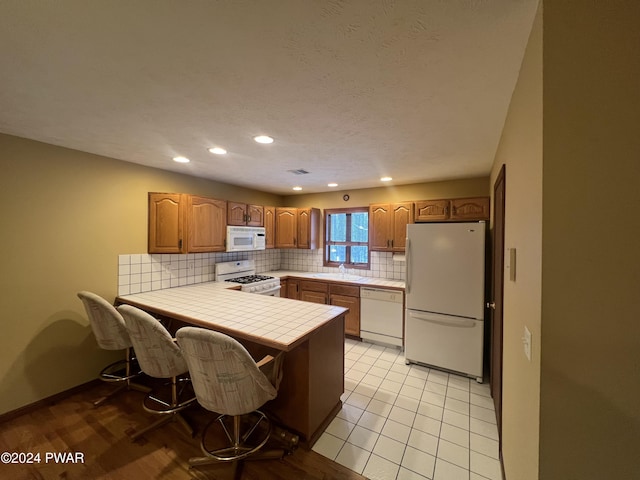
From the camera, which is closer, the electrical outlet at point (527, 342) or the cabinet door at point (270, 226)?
the electrical outlet at point (527, 342)

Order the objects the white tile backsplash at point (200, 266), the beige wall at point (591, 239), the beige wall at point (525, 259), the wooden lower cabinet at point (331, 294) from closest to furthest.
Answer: the beige wall at point (591, 239) < the beige wall at point (525, 259) < the white tile backsplash at point (200, 266) < the wooden lower cabinet at point (331, 294)

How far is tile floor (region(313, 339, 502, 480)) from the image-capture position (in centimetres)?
168

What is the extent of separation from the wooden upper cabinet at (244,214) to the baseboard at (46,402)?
2192mm

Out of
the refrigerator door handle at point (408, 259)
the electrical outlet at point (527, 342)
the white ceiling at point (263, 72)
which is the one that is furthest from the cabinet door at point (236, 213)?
the electrical outlet at point (527, 342)

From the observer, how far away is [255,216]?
13.0 ft

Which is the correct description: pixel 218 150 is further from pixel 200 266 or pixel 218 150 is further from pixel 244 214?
pixel 200 266

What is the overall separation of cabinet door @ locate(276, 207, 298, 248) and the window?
0.57 m

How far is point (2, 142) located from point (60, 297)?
53.2 inches

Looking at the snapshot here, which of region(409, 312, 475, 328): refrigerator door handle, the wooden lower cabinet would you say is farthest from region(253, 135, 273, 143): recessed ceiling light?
region(409, 312, 475, 328): refrigerator door handle

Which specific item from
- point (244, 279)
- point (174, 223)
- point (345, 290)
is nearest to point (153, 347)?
point (174, 223)

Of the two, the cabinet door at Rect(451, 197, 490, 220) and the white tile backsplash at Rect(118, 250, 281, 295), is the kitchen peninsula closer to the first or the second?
the white tile backsplash at Rect(118, 250, 281, 295)

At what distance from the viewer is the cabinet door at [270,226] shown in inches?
165

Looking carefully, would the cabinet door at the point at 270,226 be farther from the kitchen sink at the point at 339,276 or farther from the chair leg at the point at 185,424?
the chair leg at the point at 185,424

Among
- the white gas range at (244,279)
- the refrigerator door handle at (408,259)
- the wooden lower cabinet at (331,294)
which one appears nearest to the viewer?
the refrigerator door handle at (408,259)
